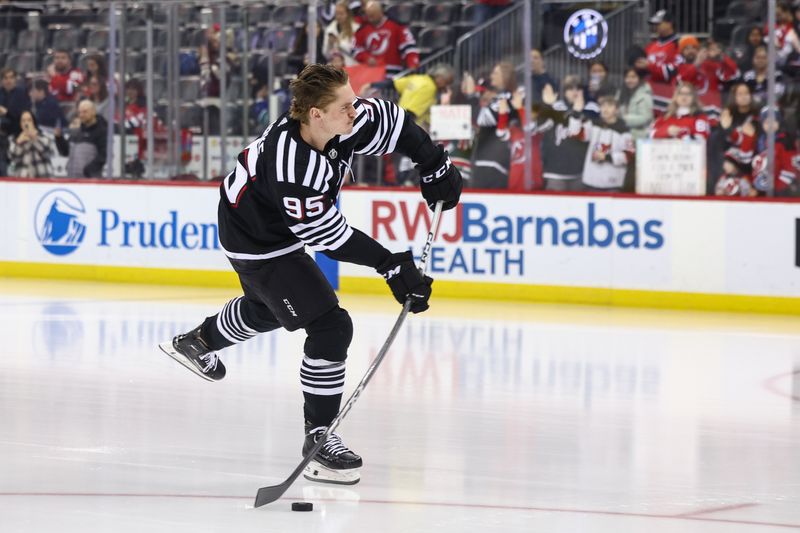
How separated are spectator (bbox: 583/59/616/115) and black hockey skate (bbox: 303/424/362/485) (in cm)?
634

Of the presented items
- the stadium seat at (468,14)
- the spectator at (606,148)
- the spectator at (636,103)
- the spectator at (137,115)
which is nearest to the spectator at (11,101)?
the spectator at (137,115)

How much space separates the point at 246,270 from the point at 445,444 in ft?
3.68

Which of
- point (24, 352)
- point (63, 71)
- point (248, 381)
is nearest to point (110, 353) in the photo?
point (24, 352)

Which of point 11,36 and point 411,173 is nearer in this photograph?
point 411,173

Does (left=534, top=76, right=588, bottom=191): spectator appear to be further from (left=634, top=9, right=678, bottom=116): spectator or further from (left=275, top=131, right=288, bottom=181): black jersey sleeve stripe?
(left=275, top=131, right=288, bottom=181): black jersey sleeve stripe

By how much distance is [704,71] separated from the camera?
419 inches

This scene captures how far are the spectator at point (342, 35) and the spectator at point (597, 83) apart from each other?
2.03 meters

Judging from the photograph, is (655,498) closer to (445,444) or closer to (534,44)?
(445,444)

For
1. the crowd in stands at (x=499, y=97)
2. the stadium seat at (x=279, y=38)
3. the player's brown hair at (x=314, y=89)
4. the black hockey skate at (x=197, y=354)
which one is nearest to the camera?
the player's brown hair at (x=314, y=89)

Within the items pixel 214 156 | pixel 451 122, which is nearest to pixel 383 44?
pixel 451 122

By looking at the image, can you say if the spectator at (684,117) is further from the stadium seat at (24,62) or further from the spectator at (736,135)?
the stadium seat at (24,62)

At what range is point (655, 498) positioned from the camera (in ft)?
15.7

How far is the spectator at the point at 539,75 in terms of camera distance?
36.3ft

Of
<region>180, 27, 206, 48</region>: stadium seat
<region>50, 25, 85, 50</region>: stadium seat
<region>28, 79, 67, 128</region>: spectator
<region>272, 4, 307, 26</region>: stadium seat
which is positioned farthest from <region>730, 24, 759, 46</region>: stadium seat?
<region>28, 79, 67, 128</region>: spectator
